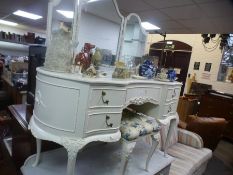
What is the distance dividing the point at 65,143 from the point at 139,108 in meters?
1.05

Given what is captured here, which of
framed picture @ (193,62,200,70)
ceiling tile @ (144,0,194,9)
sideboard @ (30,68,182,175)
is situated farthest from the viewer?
framed picture @ (193,62,200,70)

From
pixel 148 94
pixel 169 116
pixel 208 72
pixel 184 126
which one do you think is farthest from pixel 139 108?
pixel 208 72

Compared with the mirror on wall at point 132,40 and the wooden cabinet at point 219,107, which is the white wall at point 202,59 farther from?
the mirror on wall at point 132,40

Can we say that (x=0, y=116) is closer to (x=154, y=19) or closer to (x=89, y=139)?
(x=89, y=139)

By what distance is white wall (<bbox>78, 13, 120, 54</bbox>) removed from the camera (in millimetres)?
1520

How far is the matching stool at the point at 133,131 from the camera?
1399 mm

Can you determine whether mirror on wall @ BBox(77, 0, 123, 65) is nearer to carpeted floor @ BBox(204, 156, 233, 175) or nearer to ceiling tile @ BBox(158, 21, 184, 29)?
ceiling tile @ BBox(158, 21, 184, 29)

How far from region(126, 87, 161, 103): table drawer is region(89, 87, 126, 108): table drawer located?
144 millimetres

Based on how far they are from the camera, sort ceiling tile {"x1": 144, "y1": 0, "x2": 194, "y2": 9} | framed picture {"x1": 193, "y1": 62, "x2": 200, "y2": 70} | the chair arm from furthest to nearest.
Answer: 1. framed picture {"x1": 193, "y1": 62, "x2": 200, "y2": 70}
2. the chair arm
3. ceiling tile {"x1": 144, "y1": 0, "x2": 194, "y2": 9}

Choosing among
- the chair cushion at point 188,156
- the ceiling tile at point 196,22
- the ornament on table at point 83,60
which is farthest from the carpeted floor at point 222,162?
the ornament on table at point 83,60

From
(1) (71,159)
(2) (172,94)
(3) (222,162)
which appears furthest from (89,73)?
(3) (222,162)

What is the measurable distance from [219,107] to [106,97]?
3.83 meters

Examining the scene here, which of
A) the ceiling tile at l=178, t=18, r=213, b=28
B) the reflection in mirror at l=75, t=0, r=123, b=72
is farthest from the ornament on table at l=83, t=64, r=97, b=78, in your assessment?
the ceiling tile at l=178, t=18, r=213, b=28

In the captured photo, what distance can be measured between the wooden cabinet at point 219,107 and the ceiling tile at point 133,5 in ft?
8.98
